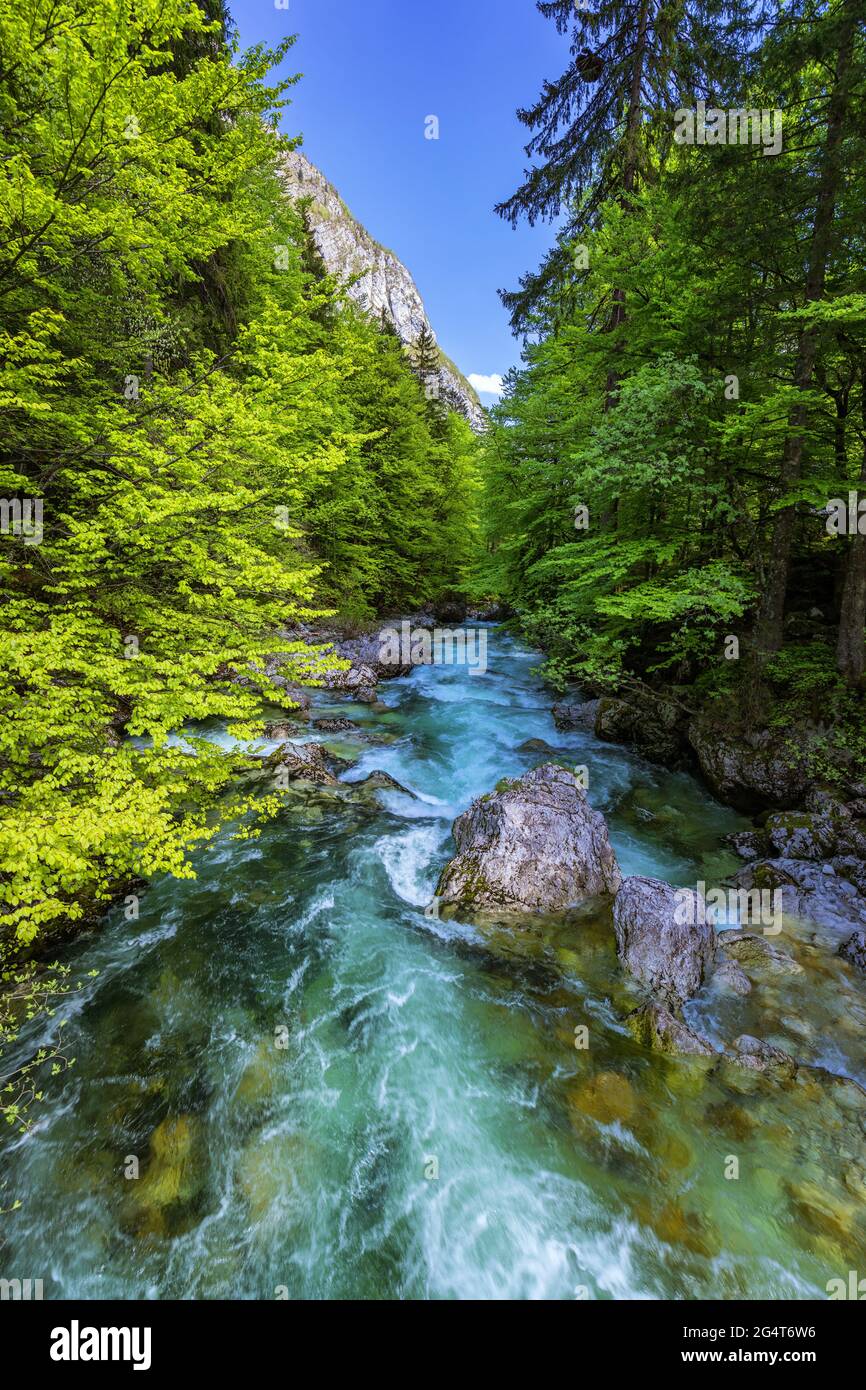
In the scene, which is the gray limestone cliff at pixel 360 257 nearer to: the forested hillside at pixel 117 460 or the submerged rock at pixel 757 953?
the forested hillside at pixel 117 460

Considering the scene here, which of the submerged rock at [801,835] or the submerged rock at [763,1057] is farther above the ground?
the submerged rock at [801,835]

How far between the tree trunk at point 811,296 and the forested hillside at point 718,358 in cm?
3

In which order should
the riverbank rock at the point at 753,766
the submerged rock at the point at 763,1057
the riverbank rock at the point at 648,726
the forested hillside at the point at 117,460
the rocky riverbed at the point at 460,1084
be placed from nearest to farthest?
the rocky riverbed at the point at 460,1084
the forested hillside at the point at 117,460
the submerged rock at the point at 763,1057
the riverbank rock at the point at 753,766
the riverbank rock at the point at 648,726

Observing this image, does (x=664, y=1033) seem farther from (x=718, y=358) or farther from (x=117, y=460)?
(x=718, y=358)

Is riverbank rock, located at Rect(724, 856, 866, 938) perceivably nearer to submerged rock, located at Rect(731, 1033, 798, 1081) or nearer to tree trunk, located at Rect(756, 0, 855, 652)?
submerged rock, located at Rect(731, 1033, 798, 1081)

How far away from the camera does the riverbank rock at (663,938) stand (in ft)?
18.1

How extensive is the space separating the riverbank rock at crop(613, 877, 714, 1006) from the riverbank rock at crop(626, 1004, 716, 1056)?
0.39m

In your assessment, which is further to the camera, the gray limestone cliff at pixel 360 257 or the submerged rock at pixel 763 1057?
the gray limestone cliff at pixel 360 257

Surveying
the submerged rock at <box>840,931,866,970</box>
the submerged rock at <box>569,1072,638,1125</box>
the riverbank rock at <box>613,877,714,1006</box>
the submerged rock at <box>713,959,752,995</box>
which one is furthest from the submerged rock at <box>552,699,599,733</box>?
the submerged rock at <box>569,1072,638,1125</box>

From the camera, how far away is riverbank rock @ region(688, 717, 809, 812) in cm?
826

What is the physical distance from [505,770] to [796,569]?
7486 millimetres

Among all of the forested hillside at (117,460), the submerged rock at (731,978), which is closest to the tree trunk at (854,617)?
the submerged rock at (731,978)

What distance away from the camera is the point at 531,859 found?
6.80 metres
